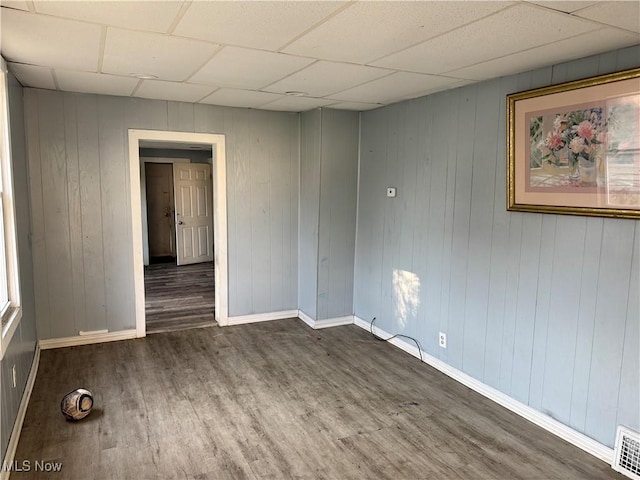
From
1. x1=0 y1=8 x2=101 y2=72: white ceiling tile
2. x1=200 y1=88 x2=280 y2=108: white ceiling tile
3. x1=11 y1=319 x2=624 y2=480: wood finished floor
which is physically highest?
x1=200 y1=88 x2=280 y2=108: white ceiling tile

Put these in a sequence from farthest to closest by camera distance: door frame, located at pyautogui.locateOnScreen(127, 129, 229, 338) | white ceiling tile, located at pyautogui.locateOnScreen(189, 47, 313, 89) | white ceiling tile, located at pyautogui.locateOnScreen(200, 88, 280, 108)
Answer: door frame, located at pyautogui.locateOnScreen(127, 129, 229, 338)
white ceiling tile, located at pyautogui.locateOnScreen(200, 88, 280, 108)
white ceiling tile, located at pyautogui.locateOnScreen(189, 47, 313, 89)

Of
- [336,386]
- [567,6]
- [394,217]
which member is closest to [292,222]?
[394,217]

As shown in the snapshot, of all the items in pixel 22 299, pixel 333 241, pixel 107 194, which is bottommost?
pixel 22 299

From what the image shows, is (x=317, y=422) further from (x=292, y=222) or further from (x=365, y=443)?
(x=292, y=222)

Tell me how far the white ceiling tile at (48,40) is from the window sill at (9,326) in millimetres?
1538

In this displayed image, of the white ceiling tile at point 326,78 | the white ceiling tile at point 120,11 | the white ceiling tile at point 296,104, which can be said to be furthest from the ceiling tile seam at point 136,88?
the white ceiling tile at point 120,11

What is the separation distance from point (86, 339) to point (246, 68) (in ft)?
9.73

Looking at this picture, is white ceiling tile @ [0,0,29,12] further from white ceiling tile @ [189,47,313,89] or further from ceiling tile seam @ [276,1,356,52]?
ceiling tile seam @ [276,1,356,52]

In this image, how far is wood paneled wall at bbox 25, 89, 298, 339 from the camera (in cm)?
387

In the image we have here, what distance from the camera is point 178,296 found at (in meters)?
6.02

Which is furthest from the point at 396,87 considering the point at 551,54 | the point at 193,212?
the point at 193,212

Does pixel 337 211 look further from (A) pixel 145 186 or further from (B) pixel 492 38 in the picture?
(A) pixel 145 186

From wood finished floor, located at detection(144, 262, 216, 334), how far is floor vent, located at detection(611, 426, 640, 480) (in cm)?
374

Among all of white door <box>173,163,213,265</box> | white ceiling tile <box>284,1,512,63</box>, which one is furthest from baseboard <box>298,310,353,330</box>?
white door <box>173,163,213,265</box>
